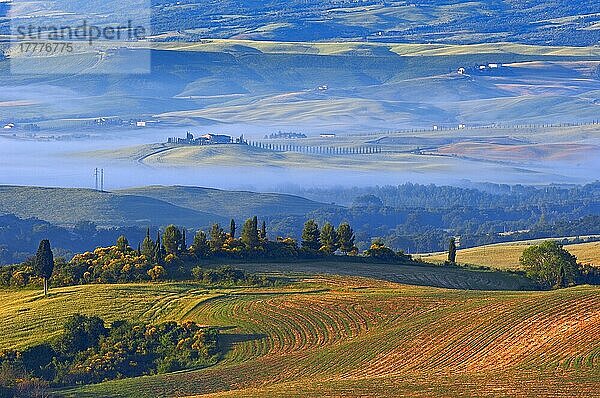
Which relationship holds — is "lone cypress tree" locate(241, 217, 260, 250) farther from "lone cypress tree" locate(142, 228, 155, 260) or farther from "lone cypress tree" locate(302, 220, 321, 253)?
"lone cypress tree" locate(142, 228, 155, 260)

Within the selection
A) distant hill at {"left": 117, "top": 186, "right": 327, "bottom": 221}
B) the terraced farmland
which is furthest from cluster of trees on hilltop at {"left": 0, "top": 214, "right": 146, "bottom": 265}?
the terraced farmland

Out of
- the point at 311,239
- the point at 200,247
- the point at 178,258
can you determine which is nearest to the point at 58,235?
the point at 311,239

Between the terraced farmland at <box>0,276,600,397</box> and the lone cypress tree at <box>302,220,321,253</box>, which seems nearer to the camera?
the terraced farmland at <box>0,276,600,397</box>

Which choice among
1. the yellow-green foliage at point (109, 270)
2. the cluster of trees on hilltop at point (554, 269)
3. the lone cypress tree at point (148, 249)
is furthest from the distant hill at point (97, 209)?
the yellow-green foliage at point (109, 270)

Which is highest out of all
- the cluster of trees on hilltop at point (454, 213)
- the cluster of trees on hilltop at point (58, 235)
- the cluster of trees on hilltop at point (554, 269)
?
the cluster of trees on hilltop at point (454, 213)

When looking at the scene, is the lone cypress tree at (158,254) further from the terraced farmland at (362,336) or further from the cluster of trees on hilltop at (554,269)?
the cluster of trees on hilltop at (554,269)

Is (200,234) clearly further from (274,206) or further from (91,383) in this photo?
(274,206)
